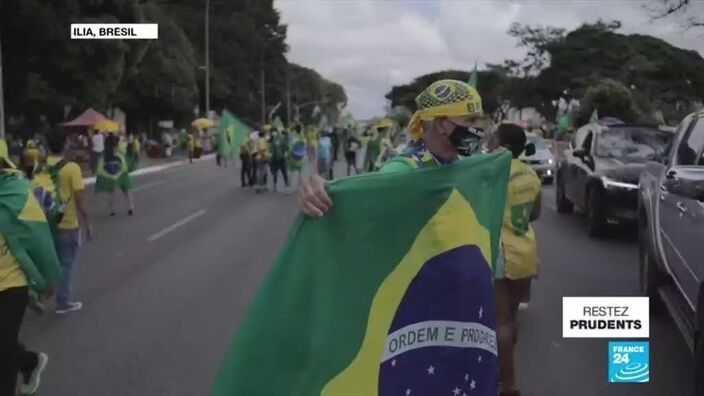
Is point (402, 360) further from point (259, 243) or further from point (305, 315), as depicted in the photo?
point (259, 243)

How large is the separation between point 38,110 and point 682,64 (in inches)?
1385

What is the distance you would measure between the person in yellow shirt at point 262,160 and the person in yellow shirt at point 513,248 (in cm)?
2055

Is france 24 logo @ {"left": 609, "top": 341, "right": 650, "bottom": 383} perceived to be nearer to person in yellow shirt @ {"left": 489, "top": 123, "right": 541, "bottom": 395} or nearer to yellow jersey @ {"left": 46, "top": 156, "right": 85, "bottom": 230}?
person in yellow shirt @ {"left": 489, "top": 123, "right": 541, "bottom": 395}

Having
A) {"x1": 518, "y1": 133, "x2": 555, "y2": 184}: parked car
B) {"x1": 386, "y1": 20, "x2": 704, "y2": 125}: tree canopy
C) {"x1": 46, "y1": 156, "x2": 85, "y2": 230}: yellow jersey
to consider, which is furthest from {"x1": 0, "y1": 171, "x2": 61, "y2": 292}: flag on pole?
{"x1": 386, "y1": 20, "x2": 704, "y2": 125}: tree canopy

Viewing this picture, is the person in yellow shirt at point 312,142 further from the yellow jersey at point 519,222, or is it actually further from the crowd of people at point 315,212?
the yellow jersey at point 519,222

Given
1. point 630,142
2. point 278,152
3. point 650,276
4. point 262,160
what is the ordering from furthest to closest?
point 262,160
point 278,152
point 630,142
point 650,276

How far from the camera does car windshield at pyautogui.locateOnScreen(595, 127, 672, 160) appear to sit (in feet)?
51.7

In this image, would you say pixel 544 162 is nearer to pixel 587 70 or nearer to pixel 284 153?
pixel 284 153

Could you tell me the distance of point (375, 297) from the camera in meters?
3.12

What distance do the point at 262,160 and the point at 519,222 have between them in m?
20.8

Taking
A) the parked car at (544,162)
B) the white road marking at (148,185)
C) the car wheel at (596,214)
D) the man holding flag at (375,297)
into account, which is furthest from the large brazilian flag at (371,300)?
the white road marking at (148,185)

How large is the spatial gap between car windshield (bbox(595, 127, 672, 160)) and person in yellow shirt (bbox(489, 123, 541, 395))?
989cm

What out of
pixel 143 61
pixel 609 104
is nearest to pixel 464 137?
pixel 609 104

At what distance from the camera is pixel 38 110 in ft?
116
